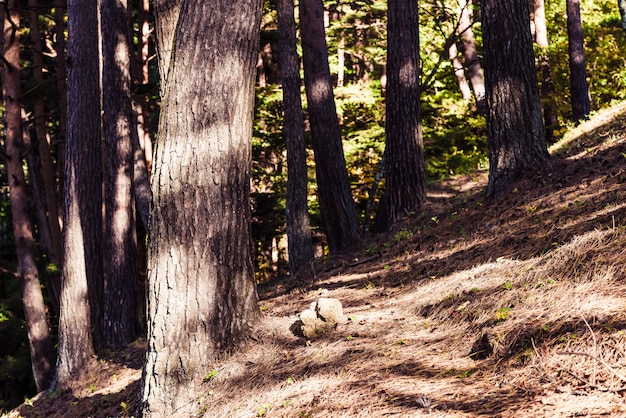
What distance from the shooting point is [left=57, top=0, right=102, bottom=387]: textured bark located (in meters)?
9.65

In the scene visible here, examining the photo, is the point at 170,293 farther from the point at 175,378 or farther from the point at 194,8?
the point at 194,8

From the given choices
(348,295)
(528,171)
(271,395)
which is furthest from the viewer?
(528,171)

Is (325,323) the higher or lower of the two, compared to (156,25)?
lower

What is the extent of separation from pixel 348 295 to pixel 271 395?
8.30 feet

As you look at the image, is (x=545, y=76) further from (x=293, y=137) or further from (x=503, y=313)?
(x=503, y=313)

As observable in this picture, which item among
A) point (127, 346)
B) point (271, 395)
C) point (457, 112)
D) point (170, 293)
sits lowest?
point (127, 346)

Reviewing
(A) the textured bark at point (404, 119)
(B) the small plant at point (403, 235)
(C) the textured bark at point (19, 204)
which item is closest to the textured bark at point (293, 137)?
(A) the textured bark at point (404, 119)

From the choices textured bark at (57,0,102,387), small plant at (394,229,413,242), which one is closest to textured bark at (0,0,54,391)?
textured bark at (57,0,102,387)

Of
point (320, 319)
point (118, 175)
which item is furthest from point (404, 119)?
point (320, 319)

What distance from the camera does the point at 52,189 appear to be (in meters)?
16.7

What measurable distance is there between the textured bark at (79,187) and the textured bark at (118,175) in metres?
0.96

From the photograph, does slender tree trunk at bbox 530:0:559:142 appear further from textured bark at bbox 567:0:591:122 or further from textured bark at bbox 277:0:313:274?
textured bark at bbox 277:0:313:274

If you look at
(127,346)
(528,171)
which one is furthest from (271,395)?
(127,346)

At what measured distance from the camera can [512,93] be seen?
794 cm
